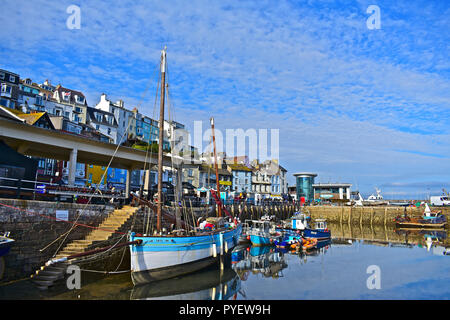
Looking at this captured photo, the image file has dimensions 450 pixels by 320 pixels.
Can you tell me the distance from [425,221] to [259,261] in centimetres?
4625

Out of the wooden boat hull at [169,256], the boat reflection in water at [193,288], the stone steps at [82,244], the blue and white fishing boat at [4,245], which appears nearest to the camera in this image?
the blue and white fishing boat at [4,245]

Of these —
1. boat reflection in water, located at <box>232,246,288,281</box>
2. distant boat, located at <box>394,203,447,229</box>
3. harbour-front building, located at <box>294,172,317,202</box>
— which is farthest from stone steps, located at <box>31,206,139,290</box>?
harbour-front building, located at <box>294,172,317,202</box>

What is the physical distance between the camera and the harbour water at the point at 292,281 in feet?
53.1

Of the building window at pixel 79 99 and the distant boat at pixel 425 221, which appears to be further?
the building window at pixel 79 99

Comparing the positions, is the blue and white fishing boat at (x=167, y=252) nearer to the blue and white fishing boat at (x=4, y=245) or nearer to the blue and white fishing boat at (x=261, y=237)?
the blue and white fishing boat at (x=4, y=245)

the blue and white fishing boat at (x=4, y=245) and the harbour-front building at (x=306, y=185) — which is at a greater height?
the harbour-front building at (x=306, y=185)

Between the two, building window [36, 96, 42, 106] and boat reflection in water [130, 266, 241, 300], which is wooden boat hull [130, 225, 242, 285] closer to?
boat reflection in water [130, 266, 241, 300]

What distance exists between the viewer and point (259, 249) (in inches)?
1357

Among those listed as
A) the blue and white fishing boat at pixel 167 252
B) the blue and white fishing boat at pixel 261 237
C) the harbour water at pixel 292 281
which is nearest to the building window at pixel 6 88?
the blue and white fishing boat at pixel 167 252

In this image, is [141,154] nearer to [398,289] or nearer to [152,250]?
[152,250]

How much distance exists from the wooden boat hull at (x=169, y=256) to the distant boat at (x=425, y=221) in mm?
51854

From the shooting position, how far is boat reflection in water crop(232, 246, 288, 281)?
23167 mm

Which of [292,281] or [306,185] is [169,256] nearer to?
[292,281]
